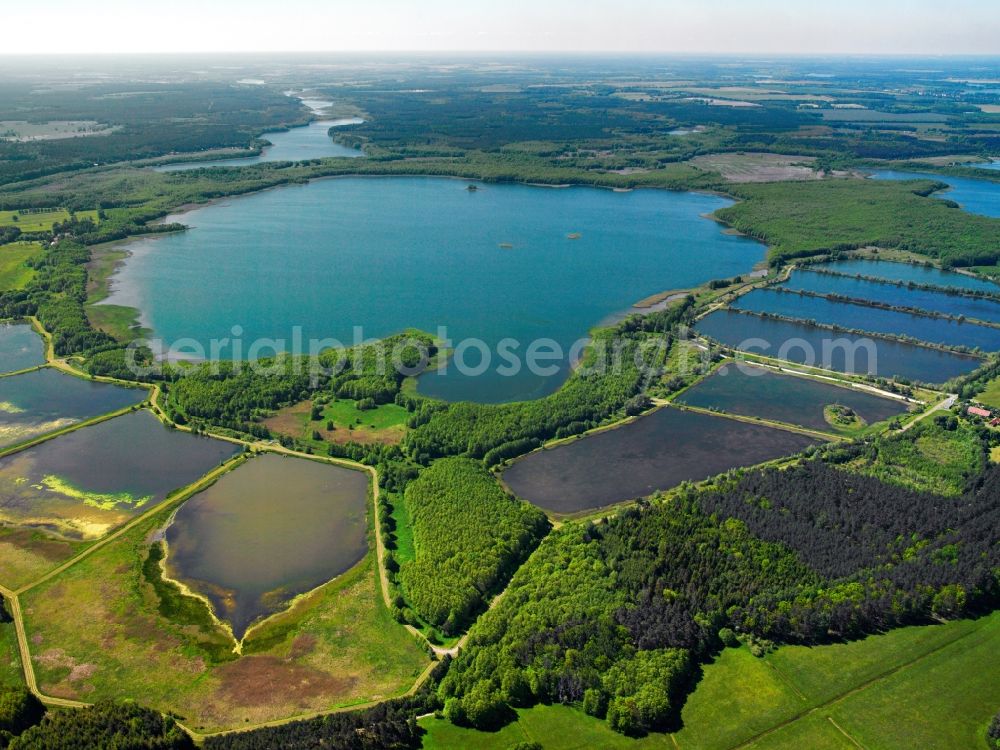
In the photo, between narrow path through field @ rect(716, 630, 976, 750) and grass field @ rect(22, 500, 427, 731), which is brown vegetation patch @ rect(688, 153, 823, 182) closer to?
narrow path through field @ rect(716, 630, 976, 750)

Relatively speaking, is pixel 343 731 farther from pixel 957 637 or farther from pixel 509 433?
pixel 957 637

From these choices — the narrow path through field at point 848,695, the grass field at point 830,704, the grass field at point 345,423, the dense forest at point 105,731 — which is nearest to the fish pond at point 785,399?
the narrow path through field at point 848,695

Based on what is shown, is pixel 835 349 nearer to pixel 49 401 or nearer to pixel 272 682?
pixel 272 682

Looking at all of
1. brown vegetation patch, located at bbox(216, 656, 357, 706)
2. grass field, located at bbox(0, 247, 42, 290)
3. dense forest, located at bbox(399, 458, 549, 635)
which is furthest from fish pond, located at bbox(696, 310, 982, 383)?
grass field, located at bbox(0, 247, 42, 290)

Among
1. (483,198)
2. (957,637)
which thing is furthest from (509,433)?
(483,198)

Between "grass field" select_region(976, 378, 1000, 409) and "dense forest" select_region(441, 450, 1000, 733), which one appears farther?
"grass field" select_region(976, 378, 1000, 409)

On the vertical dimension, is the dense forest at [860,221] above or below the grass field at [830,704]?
above

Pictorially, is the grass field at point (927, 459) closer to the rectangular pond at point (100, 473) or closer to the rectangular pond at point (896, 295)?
the rectangular pond at point (896, 295)
